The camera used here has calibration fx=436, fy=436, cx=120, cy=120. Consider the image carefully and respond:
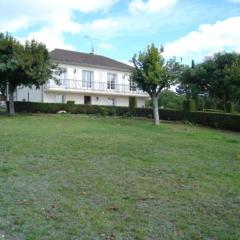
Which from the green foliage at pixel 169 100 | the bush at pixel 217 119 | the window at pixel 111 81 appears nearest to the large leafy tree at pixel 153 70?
the bush at pixel 217 119

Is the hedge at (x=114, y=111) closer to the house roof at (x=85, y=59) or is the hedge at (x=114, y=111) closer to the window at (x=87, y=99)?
the house roof at (x=85, y=59)

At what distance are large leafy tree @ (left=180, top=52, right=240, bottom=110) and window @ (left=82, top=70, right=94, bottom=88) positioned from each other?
1145 centimetres

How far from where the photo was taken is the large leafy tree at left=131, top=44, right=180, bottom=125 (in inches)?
1020

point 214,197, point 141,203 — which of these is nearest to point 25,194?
point 141,203

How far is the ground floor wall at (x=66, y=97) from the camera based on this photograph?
147ft

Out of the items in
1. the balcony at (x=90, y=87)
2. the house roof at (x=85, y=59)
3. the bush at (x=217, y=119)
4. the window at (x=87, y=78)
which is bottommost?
the bush at (x=217, y=119)

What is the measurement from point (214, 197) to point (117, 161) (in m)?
3.58

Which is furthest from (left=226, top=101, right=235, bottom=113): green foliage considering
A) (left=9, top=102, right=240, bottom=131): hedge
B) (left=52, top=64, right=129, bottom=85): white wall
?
(left=52, top=64, right=129, bottom=85): white wall

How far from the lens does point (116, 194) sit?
23.5 feet

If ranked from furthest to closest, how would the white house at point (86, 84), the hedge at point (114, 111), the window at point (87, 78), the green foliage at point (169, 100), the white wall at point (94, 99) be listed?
the green foliage at point (169, 100) < the window at point (87, 78) < the white house at point (86, 84) < the white wall at point (94, 99) < the hedge at point (114, 111)

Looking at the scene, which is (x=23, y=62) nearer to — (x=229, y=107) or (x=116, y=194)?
(x=229, y=107)

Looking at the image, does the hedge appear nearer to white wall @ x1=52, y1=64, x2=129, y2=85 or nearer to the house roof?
white wall @ x1=52, y1=64, x2=129, y2=85

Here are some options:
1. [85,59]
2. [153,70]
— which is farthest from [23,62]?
[85,59]

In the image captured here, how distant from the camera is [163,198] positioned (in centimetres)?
701
